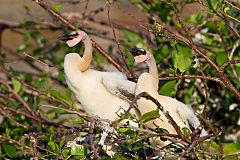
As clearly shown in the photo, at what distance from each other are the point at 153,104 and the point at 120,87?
0.18 m

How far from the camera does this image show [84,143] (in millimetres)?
2061

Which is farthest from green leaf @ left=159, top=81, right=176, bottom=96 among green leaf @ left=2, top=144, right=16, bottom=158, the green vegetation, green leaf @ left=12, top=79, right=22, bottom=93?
green leaf @ left=12, top=79, right=22, bottom=93

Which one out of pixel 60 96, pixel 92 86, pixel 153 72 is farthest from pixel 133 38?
pixel 153 72

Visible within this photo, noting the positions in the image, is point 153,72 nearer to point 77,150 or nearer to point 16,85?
point 77,150

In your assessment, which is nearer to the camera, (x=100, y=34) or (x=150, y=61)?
(x=150, y=61)

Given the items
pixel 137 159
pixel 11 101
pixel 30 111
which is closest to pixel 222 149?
pixel 137 159

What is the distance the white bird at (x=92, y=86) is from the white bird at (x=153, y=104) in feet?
0.47

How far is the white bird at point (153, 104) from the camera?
6.59ft

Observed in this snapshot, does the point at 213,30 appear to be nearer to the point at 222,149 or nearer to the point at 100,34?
the point at 100,34

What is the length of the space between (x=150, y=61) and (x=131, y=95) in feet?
0.49

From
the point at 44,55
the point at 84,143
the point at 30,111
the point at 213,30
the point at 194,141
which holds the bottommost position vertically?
the point at 194,141

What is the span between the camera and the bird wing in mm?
2156

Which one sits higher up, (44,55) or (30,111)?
(44,55)

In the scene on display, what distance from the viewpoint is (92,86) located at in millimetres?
2205
